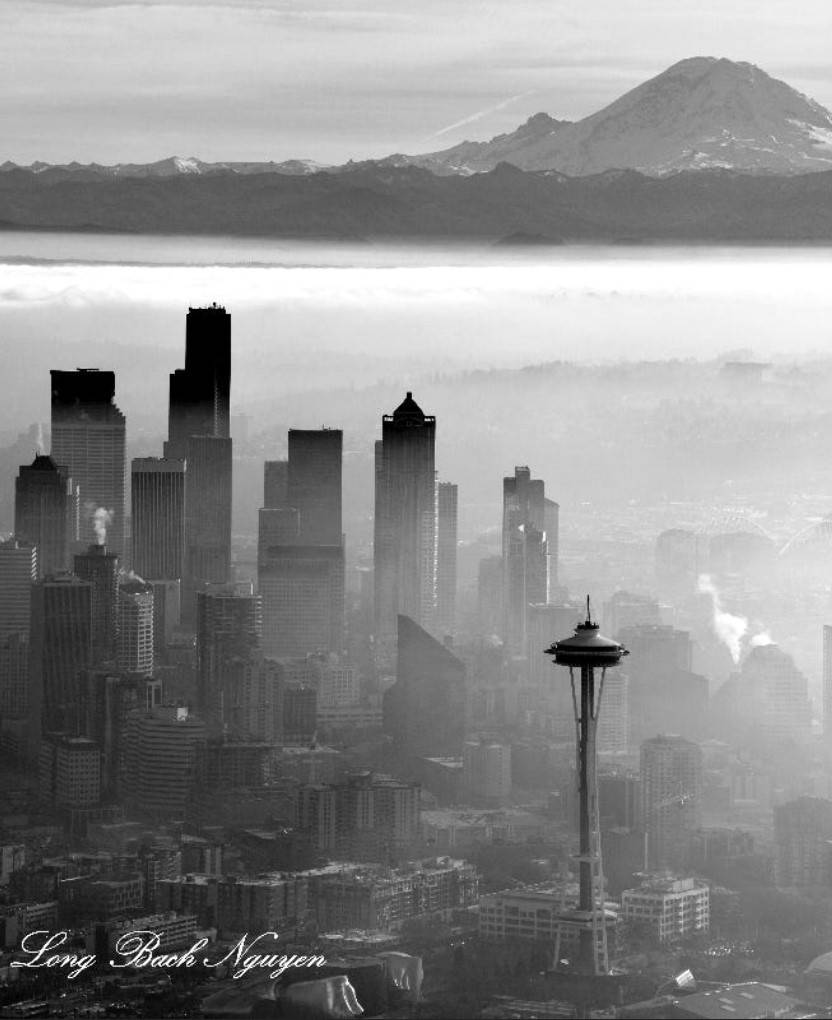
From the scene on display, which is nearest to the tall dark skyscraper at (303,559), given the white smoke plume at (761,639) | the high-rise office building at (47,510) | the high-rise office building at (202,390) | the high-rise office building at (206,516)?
the high-rise office building at (206,516)

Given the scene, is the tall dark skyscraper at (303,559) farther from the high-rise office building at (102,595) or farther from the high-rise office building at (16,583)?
the high-rise office building at (16,583)

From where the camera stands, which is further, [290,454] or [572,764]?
[290,454]

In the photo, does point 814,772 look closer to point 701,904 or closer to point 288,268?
point 701,904

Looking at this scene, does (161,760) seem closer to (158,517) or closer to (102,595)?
(102,595)

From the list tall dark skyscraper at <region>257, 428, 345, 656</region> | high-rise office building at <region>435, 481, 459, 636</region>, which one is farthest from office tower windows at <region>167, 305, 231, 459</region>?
high-rise office building at <region>435, 481, 459, 636</region>

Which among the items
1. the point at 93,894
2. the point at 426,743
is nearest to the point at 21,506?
the point at 426,743

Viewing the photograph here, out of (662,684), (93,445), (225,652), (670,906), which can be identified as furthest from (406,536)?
(670,906)
